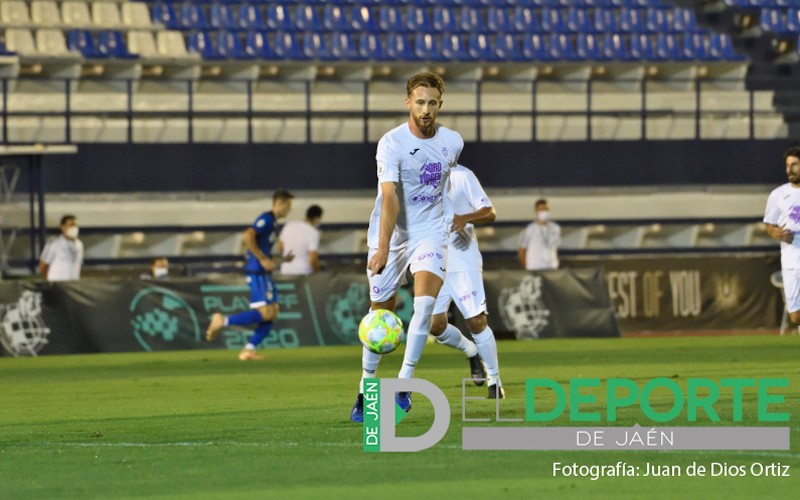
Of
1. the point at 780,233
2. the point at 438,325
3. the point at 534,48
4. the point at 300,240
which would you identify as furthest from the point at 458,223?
the point at 534,48

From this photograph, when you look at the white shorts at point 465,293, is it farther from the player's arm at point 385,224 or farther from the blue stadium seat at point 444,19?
the blue stadium seat at point 444,19

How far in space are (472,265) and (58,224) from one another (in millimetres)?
13465

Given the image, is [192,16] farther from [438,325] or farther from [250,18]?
[438,325]

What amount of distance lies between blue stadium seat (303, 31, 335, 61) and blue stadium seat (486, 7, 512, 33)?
10.6 ft

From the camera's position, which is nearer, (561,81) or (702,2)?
(561,81)

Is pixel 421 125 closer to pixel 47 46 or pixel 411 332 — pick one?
pixel 411 332

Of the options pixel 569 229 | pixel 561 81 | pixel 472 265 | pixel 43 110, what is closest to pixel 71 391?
pixel 472 265

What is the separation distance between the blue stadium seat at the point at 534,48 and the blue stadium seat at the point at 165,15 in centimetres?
627

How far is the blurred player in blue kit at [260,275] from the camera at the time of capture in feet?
61.4

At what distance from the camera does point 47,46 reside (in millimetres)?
26453

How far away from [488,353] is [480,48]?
57.8 feet

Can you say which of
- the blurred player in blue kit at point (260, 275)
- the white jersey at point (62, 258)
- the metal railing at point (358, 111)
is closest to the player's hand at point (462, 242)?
the blurred player in blue kit at point (260, 275)

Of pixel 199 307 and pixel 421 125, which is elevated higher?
pixel 421 125

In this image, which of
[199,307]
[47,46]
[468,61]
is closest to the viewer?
[199,307]
